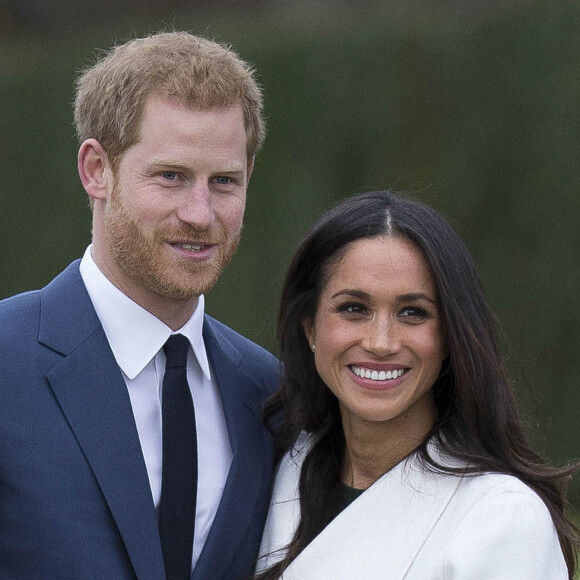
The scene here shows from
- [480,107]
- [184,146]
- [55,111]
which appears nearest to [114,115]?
[184,146]

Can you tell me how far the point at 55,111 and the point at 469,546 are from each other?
6521 mm

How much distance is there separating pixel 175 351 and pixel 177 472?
1.04 ft

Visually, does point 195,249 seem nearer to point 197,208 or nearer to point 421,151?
point 197,208

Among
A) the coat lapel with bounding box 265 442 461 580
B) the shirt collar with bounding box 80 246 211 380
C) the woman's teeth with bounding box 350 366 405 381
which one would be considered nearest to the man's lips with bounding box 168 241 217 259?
the shirt collar with bounding box 80 246 211 380

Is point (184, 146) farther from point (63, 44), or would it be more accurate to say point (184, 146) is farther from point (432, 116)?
point (63, 44)

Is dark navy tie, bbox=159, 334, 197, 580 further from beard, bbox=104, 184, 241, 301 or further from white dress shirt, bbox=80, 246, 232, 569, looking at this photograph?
beard, bbox=104, 184, 241, 301

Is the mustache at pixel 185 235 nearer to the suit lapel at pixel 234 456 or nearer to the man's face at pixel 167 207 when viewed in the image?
the man's face at pixel 167 207

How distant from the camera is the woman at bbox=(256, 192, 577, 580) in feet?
9.46

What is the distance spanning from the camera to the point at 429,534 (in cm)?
291

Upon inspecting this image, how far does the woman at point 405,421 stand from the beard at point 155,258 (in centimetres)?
33

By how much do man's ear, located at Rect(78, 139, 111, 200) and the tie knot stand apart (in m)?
0.42

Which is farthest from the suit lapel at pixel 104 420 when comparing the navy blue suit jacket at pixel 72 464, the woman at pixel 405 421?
the woman at pixel 405 421

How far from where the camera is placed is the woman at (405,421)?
2885 mm

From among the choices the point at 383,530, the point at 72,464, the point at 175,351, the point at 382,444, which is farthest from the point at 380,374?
the point at 72,464
